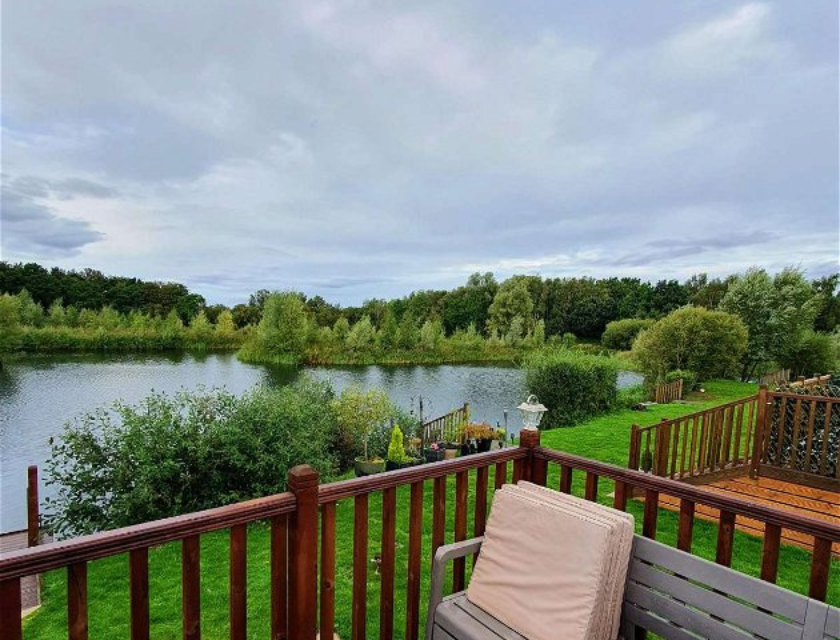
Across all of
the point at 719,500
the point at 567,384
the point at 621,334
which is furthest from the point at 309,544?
the point at 621,334

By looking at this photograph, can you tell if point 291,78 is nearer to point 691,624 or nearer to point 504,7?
point 504,7

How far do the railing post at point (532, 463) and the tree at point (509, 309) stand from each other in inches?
1249

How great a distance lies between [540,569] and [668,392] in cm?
1362

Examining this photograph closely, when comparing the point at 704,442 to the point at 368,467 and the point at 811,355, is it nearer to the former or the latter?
the point at 368,467

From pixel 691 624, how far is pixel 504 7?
578 cm

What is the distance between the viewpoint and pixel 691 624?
151 centimetres

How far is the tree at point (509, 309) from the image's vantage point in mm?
33844

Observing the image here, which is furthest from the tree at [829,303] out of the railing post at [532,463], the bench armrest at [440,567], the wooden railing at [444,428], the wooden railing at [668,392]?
the bench armrest at [440,567]

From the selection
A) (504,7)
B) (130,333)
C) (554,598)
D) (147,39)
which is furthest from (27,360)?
(554,598)

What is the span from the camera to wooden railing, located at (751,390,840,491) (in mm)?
4312

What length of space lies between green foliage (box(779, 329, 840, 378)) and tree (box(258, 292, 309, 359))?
855 inches

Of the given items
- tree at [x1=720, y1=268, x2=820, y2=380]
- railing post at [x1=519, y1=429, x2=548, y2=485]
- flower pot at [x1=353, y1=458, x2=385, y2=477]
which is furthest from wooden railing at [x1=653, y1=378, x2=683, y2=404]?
railing post at [x1=519, y1=429, x2=548, y2=485]

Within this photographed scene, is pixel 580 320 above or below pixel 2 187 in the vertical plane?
below

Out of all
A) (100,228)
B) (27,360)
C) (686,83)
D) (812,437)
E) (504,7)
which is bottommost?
(27,360)
